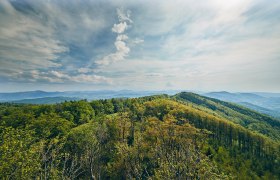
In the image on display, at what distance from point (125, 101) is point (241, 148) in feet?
322

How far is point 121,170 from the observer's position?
171 feet

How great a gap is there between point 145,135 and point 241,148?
67451mm

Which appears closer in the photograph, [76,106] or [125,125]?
[125,125]

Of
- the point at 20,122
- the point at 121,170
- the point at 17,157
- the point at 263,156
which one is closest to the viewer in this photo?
the point at 17,157

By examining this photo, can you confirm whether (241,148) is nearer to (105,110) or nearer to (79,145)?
(79,145)

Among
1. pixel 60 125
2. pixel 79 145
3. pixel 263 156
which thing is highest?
pixel 60 125

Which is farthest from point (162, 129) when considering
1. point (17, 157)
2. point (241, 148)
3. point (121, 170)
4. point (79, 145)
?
point (241, 148)

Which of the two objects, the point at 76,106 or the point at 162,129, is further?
the point at 76,106

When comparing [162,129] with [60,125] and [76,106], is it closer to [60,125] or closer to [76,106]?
[60,125]

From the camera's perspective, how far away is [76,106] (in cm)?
11575

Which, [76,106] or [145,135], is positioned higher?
[76,106]

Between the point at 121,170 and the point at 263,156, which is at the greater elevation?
the point at 121,170

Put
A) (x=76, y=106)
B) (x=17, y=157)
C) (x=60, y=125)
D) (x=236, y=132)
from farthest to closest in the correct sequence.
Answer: (x=76, y=106), (x=236, y=132), (x=60, y=125), (x=17, y=157)

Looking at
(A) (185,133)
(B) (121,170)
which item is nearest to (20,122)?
(B) (121,170)
